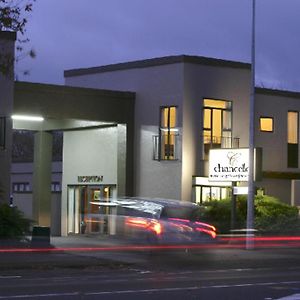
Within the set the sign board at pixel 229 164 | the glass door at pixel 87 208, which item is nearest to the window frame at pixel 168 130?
the sign board at pixel 229 164

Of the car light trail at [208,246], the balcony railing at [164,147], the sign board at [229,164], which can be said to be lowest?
the car light trail at [208,246]

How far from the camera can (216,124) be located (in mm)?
37688

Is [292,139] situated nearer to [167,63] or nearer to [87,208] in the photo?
[167,63]

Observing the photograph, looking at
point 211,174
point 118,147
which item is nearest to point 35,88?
→ point 118,147

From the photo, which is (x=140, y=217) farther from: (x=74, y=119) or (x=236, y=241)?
(x=74, y=119)

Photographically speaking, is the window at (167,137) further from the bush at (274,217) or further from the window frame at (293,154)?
the window frame at (293,154)

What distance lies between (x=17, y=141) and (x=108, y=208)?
5700cm

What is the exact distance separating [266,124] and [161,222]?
1435 cm

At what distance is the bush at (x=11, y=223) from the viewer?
27953 millimetres

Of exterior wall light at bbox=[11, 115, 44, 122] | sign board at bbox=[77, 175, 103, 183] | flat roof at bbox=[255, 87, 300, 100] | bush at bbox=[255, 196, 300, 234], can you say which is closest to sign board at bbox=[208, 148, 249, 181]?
bush at bbox=[255, 196, 300, 234]

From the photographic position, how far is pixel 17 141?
91.8 m

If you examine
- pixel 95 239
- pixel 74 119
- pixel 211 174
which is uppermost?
pixel 74 119

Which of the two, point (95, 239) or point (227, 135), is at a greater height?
point (227, 135)

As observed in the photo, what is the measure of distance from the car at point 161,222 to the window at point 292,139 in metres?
13.1
